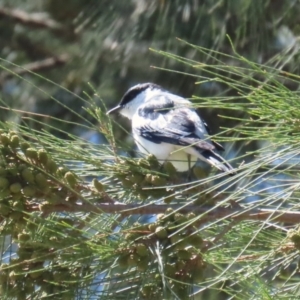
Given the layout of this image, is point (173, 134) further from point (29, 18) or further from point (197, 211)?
point (29, 18)

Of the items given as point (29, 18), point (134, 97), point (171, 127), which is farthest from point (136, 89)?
point (29, 18)

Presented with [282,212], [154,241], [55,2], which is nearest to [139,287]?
[154,241]

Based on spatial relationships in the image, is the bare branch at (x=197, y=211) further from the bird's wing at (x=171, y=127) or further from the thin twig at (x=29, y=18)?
the thin twig at (x=29, y=18)

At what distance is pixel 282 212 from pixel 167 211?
170mm

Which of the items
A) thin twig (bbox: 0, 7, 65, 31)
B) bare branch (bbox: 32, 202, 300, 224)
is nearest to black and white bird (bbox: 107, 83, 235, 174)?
bare branch (bbox: 32, 202, 300, 224)

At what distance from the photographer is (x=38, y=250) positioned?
4.31 feet

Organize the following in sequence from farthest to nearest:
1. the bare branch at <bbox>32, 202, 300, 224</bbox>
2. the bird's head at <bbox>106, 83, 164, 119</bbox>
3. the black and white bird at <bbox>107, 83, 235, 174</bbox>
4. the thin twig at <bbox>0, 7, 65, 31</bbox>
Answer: the thin twig at <bbox>0, 7, 65, 31</bbox>
the bird's head at <bbox>106, 83, 164, 119</bbox>
the black and white bird at <bbox>107, 83, 235, 174</bbox>
the bare branch at <bbox>32, 202, 300, 224</bbox>

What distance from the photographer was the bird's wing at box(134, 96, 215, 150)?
2.02 metres

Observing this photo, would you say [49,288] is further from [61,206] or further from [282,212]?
[282,212]

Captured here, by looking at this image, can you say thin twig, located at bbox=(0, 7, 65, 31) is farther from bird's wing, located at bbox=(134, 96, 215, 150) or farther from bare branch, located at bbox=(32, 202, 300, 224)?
bare branch, located at bbox=(32, 202, 300, 224)

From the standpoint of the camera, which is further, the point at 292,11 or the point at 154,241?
the point at 292,11

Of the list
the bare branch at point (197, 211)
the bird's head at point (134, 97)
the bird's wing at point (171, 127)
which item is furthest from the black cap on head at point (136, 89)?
the bare branch at point (197, 211)

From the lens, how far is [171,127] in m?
2.10

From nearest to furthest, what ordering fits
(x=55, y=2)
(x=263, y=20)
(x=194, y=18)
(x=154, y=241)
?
(x=154, y=241)
(x=263, y=20)
(x=194, y=18)
(x=55, y=2)
